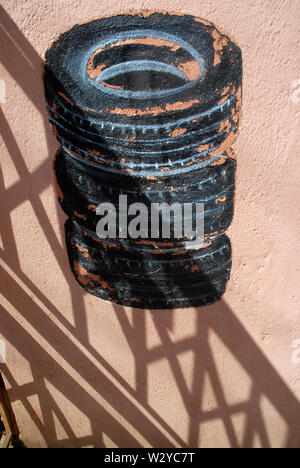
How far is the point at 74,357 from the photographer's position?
124 inches

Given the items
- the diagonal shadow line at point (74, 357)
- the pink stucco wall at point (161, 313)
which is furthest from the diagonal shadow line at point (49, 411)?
the diagonal shadow line at point (74, 357)

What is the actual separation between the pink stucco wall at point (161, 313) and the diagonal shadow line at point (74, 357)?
12mm

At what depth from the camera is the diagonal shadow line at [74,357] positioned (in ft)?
9.86

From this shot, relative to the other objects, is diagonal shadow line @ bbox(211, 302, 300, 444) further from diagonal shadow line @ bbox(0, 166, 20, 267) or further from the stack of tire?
diagonal shadow line @ bbox(0, 166, 20, 267)

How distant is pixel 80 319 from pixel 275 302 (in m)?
1.54

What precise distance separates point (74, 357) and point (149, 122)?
214cm

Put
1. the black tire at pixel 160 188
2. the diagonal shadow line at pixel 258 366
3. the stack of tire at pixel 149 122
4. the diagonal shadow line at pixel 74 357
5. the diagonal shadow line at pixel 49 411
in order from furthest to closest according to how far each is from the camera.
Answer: the diagonal shadow line at pixel 49 411 < the diagonal shadow line at pixel 74 357 < the diagonal shadow line at pixel 258 366 < the black tire at pixel 160 188 < the stack of tire at pixel 149 122

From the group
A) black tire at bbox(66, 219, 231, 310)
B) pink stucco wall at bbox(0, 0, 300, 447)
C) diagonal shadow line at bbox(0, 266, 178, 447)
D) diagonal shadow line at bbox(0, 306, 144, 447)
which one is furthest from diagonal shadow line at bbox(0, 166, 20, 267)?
diagonal shadow line at bbox(0, 306, 144, 447)

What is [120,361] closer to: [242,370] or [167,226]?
[242,370]

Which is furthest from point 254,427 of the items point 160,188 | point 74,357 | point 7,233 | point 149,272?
point 7,233

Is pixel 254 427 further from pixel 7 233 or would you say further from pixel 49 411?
pixel 7 233

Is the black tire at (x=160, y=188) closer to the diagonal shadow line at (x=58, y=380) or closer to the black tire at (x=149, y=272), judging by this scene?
the black tire at (x=149, y=272)
